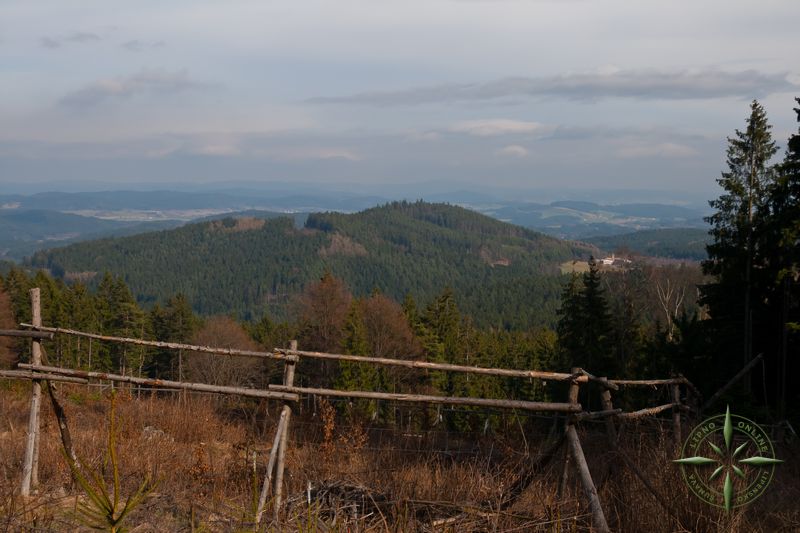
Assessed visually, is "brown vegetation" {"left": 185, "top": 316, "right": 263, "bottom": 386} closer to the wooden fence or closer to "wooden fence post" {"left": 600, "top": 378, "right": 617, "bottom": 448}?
the wooden fence

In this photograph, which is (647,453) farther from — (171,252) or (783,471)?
(171,252)

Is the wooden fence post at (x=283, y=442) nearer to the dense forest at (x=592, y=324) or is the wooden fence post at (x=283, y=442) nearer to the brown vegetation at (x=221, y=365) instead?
the dense forest at (x=592, y=324)

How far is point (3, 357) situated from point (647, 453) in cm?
3169

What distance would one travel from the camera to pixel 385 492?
4340 mm

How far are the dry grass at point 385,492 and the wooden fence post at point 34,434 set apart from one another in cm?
12

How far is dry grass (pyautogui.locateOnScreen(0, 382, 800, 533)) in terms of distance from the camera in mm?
3654

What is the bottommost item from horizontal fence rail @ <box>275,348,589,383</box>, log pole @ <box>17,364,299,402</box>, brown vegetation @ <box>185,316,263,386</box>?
brown vegetation @ <box>185,316,263,386</box>

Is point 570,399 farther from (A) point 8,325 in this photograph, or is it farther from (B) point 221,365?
(A) point 8,325

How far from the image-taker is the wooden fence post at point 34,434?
486cm

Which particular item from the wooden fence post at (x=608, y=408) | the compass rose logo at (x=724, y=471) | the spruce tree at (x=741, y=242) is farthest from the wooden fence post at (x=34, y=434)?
the spruce tree at (x=741, y=242)

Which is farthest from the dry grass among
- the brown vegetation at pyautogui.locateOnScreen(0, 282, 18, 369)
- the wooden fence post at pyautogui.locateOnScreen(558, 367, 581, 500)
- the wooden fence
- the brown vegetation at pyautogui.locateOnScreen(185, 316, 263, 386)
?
the brown vegetation at pyautogui.locateOnScreen(0, 282, 18, 369)

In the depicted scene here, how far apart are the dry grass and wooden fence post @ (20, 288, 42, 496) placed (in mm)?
123

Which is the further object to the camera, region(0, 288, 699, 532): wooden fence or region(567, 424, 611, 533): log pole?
region(0, 288, 699, 532): wooden fence

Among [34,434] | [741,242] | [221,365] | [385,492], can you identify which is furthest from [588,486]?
[221,365]
